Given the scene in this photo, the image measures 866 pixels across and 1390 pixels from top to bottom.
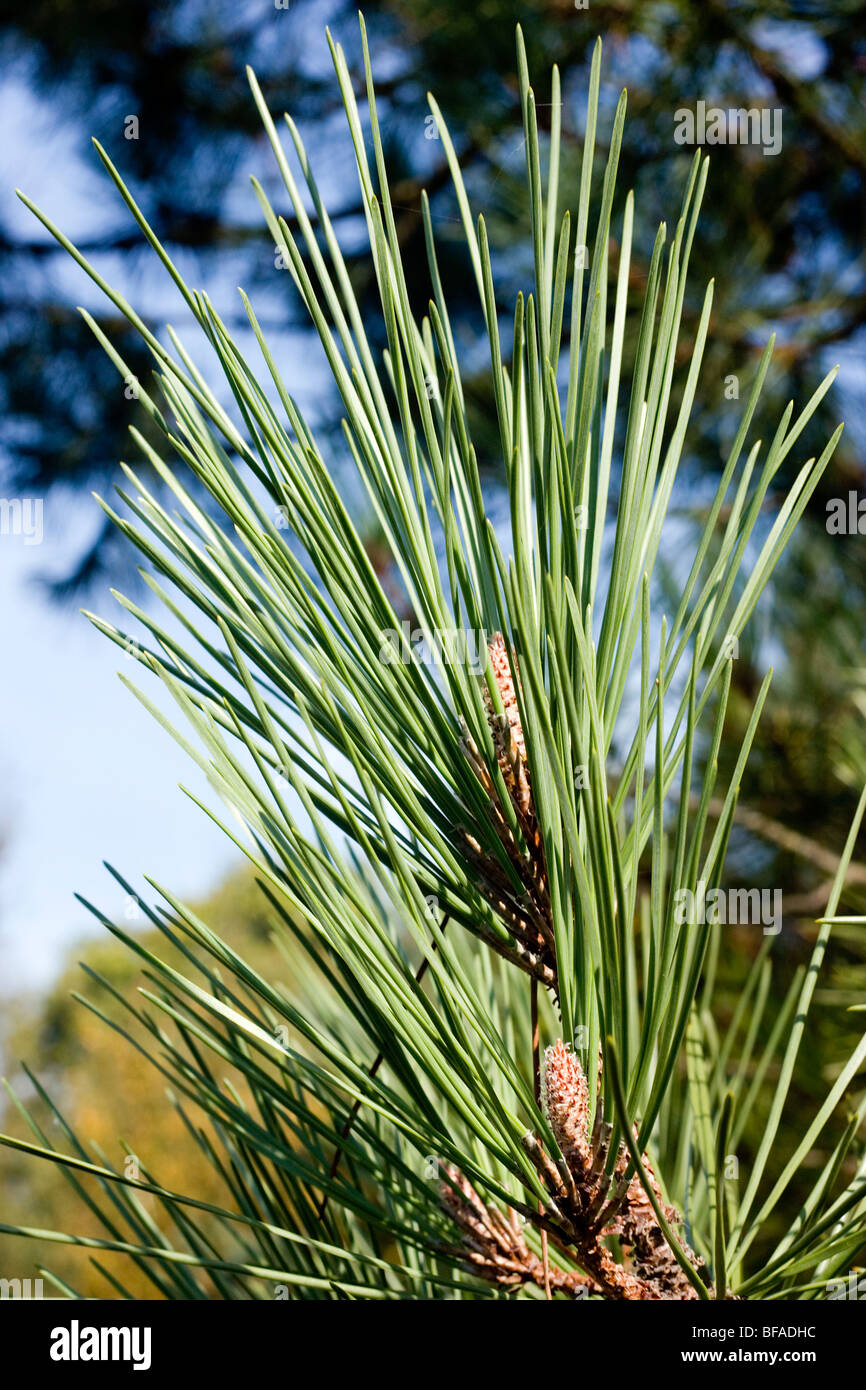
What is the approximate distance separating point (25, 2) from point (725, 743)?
149cm

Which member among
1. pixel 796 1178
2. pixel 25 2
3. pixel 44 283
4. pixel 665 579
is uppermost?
pixel 25 2

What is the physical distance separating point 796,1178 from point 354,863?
664 millimetres

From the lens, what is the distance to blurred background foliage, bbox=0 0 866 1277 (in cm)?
110

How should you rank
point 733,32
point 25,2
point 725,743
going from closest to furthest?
1. point 733,32
2. point 725,743
3. point 25,2

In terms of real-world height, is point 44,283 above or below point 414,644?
above

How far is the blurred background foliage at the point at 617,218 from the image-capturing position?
110 centimetres

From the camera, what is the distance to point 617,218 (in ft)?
3.86

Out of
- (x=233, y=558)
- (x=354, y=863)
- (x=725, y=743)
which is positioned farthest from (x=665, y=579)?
(x=233, y=558)

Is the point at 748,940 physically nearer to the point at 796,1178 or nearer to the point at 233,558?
the point at 796,1178

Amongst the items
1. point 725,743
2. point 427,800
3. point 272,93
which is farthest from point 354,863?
point 272,93

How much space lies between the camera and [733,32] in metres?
1.05

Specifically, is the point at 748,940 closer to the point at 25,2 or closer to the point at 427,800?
the point at 427,800

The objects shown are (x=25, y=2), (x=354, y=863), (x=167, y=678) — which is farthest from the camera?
(x=25, y=2)

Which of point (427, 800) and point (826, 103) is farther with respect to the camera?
point (826, 103)
